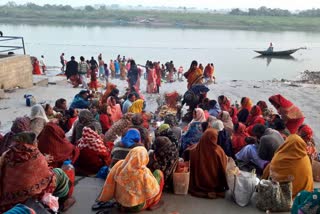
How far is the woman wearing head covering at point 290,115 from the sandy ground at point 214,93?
81.3 inches

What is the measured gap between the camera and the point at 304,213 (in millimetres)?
3010

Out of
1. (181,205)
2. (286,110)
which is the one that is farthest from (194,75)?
(181,205)

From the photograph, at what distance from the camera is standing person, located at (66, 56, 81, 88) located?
12227 mm

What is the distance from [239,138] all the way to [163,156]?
5.95ft

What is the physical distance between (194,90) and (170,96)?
763mm

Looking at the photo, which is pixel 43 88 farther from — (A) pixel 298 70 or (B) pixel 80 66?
(A) pixel 298 70

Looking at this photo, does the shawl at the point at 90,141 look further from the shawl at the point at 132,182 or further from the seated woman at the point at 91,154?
the shawl at the point at 132,182

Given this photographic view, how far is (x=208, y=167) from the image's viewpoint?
4332 millimetres

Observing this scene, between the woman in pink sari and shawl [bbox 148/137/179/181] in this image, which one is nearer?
shawl [bbox 148/137/179/181]

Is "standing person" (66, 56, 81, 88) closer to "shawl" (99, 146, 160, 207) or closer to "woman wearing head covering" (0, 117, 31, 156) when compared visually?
"woman wearing head covering" (0, 117, 31, 156)

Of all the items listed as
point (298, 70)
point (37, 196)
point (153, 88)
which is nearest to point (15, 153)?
point (37, 196)

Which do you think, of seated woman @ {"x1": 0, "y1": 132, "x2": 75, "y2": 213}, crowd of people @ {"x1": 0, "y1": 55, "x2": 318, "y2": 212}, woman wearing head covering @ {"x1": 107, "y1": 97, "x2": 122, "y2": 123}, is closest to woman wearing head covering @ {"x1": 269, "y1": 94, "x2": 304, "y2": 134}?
crowd of people @ {"x1": 0, "y1": 55, "x2": 318, "y2": 212}

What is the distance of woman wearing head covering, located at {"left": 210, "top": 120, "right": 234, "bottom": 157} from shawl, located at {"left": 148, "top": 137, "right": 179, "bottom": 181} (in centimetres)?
107

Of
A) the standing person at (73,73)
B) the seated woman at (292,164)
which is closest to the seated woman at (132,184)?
the seated woman at (292,164)
